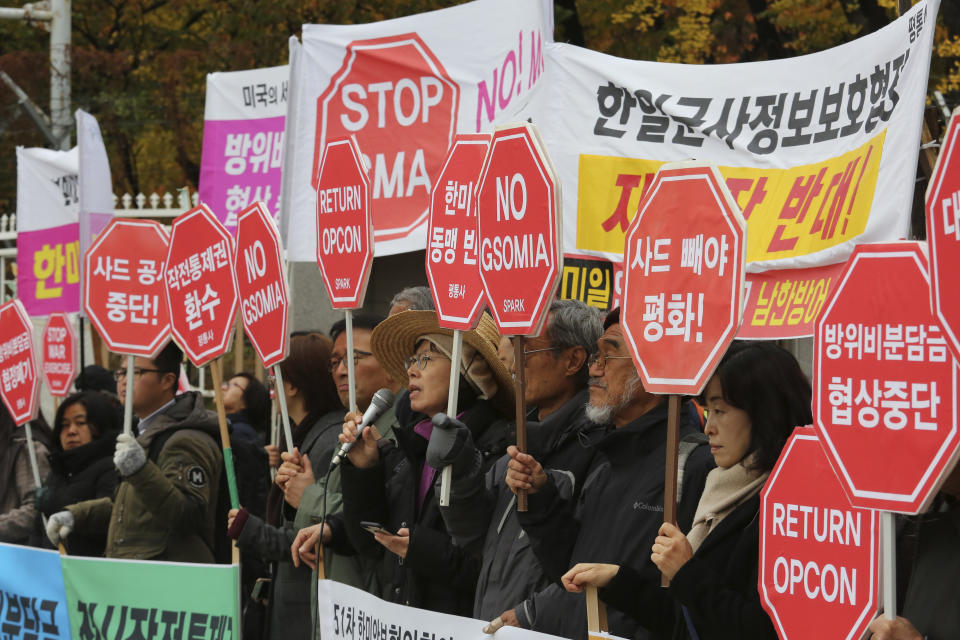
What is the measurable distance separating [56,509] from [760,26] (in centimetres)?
1157

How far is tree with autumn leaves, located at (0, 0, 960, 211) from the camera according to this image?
1520 cm

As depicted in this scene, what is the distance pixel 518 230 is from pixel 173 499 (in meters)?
2.21

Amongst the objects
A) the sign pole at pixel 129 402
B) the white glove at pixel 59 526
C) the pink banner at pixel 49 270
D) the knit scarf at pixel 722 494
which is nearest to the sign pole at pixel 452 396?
the knit scarf at pixel 722 494

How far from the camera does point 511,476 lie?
4.13m

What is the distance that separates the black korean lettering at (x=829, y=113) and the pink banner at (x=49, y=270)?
608 cm

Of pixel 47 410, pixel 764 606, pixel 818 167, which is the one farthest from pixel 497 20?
pixel 47 410

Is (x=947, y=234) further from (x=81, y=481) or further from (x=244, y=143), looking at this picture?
(x=244, y=143)

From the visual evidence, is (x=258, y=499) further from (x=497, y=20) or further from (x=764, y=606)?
(x=764, y=606)

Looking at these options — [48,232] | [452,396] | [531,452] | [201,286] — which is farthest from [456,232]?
[48,232]

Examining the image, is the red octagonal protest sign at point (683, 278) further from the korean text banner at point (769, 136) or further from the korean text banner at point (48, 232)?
the korean text banner at point (48, 232)

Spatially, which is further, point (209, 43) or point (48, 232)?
point (209, 43)

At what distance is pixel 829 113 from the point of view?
16.9 feet

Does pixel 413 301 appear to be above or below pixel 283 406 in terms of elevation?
above

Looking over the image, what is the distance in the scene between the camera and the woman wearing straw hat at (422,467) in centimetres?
488
